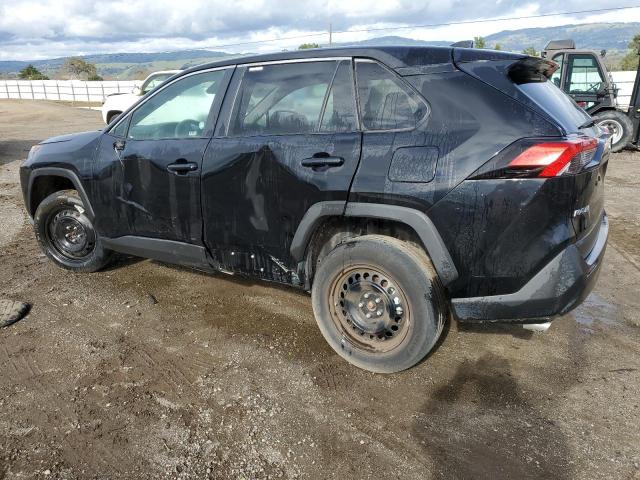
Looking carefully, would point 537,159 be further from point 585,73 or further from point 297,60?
point 585,73

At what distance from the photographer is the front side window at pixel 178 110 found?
3428mm

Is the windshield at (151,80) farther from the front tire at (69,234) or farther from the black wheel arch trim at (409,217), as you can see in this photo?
the black wheel arch trim at (409,217)

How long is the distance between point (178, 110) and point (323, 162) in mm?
1493

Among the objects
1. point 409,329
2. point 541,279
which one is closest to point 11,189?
point 409,329

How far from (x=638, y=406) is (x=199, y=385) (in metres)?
2.48

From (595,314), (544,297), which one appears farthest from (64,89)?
(544,297)

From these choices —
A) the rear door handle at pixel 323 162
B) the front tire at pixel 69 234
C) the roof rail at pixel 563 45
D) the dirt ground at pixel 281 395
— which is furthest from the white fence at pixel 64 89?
the rear door handle at pixel 323 162

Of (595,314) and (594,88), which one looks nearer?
(595,314)

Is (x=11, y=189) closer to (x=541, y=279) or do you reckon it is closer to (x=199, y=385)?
(x=199, y=385)

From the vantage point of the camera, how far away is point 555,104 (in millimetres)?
2619

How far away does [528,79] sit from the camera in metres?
2.63

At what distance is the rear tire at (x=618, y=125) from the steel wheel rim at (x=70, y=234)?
10.9 m

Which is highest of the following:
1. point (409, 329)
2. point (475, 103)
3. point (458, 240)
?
point (475, 103)

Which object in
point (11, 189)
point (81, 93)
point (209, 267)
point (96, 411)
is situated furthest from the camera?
point (81, 93)
